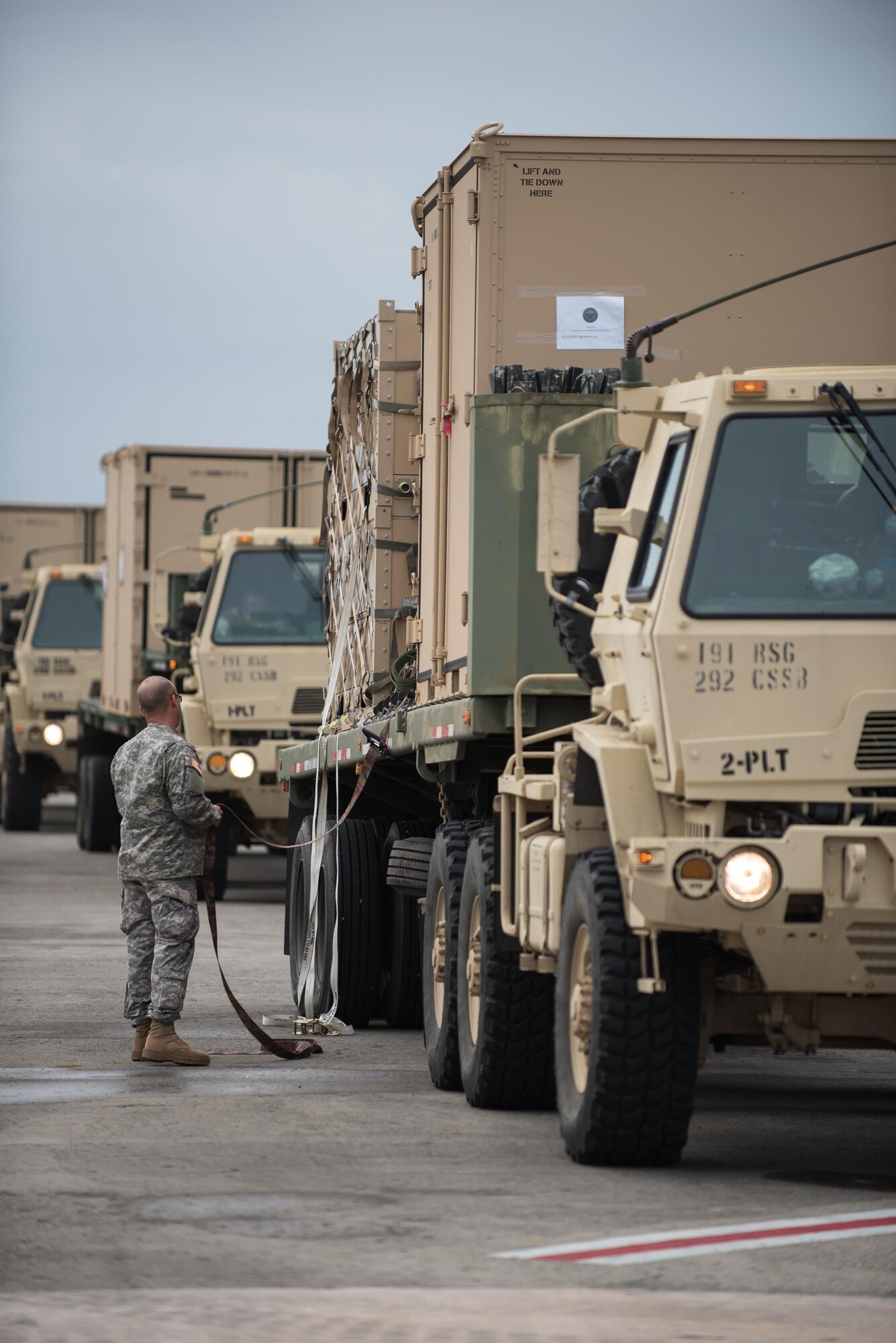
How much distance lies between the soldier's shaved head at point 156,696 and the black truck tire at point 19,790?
19381 millimetres

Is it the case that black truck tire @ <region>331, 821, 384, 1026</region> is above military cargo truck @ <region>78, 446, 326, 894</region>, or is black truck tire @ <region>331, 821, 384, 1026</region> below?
below

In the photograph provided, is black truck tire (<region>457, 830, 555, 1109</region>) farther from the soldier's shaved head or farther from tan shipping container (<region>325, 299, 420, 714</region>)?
tan shipping container (<region>325, 299, 420, 714</region>)

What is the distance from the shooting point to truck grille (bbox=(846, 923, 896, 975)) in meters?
7.44

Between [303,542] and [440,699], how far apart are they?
10868 millimetres

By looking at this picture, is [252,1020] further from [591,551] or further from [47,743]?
[47,743]

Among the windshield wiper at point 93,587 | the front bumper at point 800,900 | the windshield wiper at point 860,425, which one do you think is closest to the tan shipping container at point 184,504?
the windshield wiper at point 93,587

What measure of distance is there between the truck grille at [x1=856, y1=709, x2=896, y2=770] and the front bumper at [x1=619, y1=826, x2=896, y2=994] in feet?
0.69

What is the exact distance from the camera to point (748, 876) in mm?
7344

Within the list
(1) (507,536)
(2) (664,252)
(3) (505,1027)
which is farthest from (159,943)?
(2) (664,252)

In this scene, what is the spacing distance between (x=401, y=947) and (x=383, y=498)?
2.31 m

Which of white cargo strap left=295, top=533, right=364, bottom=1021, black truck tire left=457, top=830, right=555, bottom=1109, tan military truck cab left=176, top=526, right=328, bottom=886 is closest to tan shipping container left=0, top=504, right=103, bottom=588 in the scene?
tan military truck cab left=176, top=526, right=328, bottom=886

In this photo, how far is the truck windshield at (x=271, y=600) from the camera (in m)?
20.9

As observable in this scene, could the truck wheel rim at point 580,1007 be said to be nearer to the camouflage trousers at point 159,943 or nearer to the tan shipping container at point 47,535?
the camouflage trousers at point 159,943

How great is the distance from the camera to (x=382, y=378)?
12.1 metres
